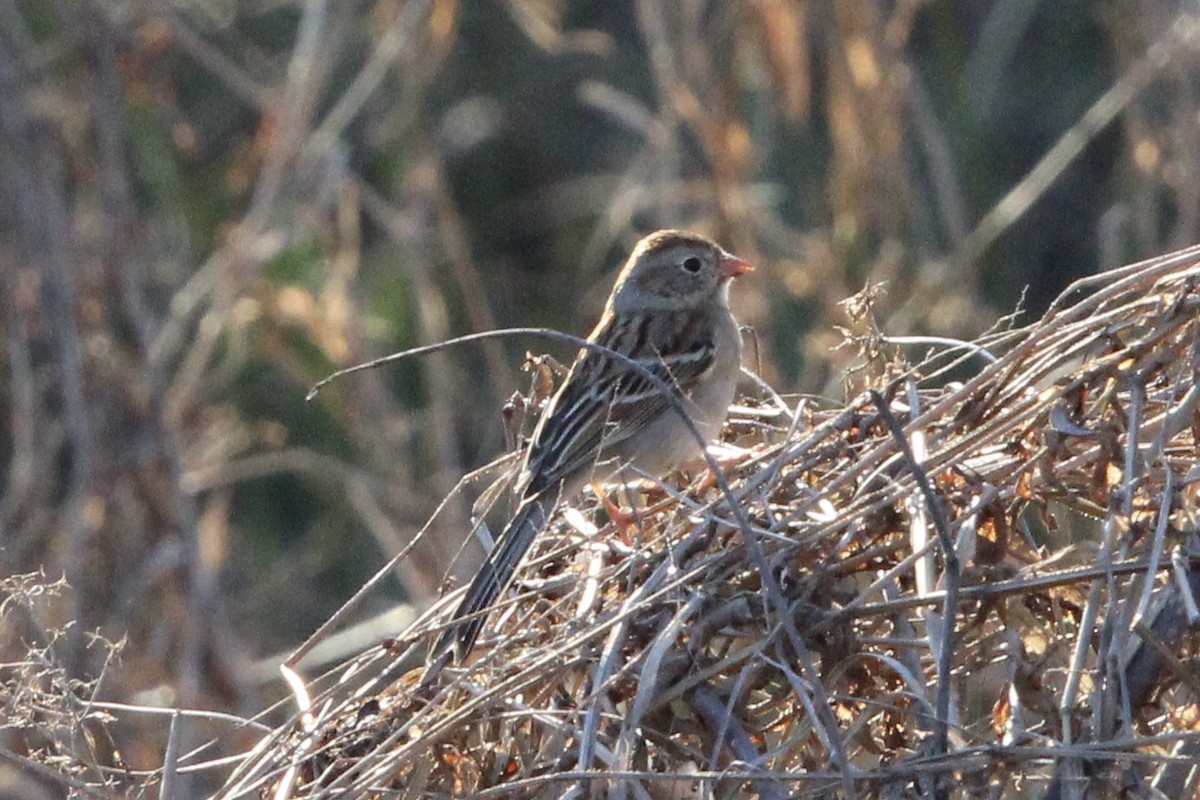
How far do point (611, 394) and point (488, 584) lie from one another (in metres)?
1.50

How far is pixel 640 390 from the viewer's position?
4.42 meters

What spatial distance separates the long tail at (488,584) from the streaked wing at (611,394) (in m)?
Answer: 0.49

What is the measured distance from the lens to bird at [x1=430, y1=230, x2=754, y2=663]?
320cm

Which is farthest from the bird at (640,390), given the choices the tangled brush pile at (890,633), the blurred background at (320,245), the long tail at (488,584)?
the blurred background at (320,245)

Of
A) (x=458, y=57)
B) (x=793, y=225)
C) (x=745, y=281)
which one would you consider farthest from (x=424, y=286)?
(x=458, y=57)

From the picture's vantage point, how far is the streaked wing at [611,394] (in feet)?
12.6

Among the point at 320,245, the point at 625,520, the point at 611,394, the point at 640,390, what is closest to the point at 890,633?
the point at 625,520

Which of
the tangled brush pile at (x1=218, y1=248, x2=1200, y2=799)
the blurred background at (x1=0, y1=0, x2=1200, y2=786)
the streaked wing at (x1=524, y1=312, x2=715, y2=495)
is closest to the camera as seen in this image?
the tangled brush pile at (x1=218, y1=248, x2=1200, y2=799)

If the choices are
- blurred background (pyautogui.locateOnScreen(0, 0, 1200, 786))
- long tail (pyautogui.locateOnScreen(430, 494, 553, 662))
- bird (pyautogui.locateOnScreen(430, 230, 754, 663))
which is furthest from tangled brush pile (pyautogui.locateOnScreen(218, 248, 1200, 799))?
blurred background (pyautogui.locateOnScreen(0, 0, 1200, 786))

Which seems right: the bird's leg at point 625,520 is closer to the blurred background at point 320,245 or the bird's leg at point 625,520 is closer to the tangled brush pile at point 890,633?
the tangled brush pile at point 890,633

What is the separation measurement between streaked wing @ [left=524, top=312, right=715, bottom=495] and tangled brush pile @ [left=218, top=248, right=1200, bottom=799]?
1.09 m

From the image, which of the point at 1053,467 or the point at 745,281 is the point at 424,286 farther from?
the point at 1053,467

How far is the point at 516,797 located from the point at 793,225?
621 centimetres

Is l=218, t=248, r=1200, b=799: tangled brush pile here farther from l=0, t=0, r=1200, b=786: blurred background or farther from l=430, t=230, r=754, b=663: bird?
l=0, t=0, r=1200, b=786: blurred background
